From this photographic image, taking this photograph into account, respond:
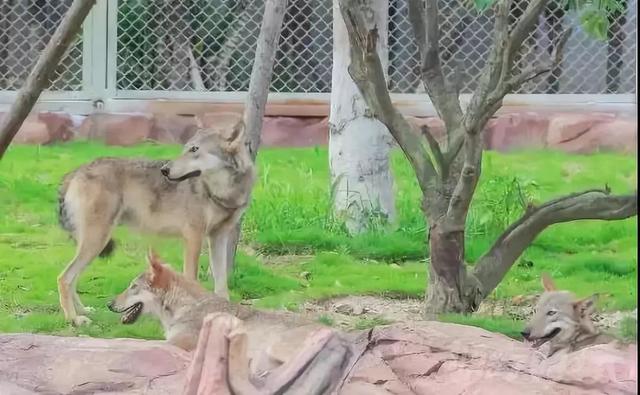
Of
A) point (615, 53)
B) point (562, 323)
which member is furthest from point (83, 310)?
point (615, 53)

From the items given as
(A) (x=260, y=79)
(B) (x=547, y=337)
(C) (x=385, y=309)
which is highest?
(A) (x=260, y=79)

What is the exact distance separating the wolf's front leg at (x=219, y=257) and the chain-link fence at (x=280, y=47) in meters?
3.08

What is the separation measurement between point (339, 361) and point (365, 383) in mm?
326

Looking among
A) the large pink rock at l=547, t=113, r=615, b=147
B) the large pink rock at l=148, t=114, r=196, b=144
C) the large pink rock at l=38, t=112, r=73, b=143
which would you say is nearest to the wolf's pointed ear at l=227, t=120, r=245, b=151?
the large pink rock at l=148, t=114, r=196, b=144

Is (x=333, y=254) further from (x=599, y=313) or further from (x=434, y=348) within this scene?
(x=434, y=348)

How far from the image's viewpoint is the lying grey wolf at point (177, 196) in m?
6.21

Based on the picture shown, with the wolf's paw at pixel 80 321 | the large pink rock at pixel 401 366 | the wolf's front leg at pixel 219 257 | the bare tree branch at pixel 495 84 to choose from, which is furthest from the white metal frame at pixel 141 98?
the large pink rock at pixel 401 366

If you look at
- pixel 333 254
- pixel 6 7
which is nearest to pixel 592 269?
pixel 333 254

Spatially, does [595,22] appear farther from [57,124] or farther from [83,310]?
[57,124]

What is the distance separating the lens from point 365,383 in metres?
4.21

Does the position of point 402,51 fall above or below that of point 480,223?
above

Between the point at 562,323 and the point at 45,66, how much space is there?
2.41m

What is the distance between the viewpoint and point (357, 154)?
7.83m

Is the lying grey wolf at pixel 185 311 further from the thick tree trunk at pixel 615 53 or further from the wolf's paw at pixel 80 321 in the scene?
the thick tree trunk at pixel 615 53
